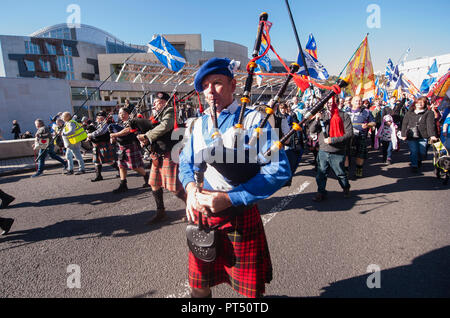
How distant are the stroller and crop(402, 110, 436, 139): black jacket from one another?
310 mm

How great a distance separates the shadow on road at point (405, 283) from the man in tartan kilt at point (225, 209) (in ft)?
3.50

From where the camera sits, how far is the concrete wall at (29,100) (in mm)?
13656

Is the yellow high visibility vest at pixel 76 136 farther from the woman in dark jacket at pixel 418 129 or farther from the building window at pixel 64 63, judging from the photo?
the building window at pixel 64 63

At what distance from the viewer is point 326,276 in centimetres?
235

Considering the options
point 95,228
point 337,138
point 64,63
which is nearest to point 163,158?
point 95,228

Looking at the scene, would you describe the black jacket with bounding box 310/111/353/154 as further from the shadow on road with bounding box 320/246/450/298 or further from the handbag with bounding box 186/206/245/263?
the handbag with bounding box 186/206/245/263

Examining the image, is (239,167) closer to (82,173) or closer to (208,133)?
(208,133)

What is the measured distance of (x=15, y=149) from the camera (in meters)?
9.86

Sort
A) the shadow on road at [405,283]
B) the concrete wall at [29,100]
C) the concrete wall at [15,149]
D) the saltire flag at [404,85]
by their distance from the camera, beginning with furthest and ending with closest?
the concrete wall at [29,100], the saltire flag at [404,85], the concrete wall at [15,149], the shadow on road at [405,283]

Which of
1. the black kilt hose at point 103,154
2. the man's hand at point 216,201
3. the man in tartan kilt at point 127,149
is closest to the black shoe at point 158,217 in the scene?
the man in tartan kilt at point 127,149

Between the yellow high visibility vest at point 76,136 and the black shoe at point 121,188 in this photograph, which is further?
the yellow high visibility vest at point 76,136

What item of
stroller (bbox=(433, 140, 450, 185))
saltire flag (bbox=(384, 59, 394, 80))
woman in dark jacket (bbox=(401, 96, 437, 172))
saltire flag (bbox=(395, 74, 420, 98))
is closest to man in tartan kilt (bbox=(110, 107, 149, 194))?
stroller (bbox=(433, 140, 450, 185))
